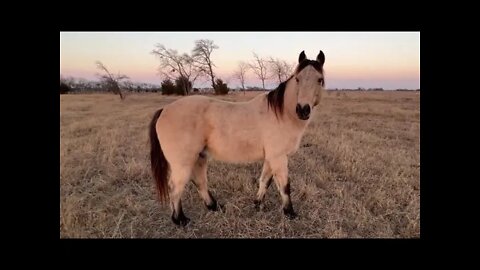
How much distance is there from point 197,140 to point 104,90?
19617 millimetres

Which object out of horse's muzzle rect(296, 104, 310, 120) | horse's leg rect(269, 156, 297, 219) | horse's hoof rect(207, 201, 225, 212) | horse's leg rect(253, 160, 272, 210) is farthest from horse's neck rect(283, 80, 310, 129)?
horse's hoof rect(207, 201, 225, 212)

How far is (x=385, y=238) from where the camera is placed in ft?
10.3

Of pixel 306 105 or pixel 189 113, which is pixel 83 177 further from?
pixel 306 105

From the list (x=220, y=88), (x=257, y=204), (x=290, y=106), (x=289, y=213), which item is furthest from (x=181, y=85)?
(x=289, y=213)

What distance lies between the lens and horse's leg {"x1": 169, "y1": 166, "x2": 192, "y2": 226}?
11.0 ft

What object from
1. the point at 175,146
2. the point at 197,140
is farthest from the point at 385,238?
the point at 175,146

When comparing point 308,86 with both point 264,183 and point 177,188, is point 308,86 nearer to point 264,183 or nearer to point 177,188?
point 264,183

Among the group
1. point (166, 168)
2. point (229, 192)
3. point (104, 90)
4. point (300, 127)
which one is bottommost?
point (229, 192)

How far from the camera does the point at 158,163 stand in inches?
139

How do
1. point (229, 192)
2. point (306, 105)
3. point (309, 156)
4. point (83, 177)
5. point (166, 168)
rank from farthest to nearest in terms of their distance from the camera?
point (309, 156)
point (83, 177)
point (229, 192)
point (166, 168)
point (306, 105)

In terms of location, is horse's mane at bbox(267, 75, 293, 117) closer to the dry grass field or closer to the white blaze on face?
the white blaze on face

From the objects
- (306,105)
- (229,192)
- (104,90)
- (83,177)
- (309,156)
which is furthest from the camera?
(104,90)

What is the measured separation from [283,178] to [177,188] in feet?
4.81

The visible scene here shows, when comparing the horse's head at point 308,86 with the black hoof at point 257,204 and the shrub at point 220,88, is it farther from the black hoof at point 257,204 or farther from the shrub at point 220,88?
the shrub at point 220,88
